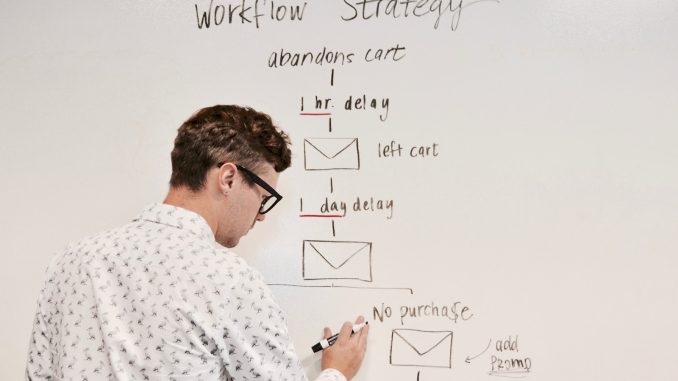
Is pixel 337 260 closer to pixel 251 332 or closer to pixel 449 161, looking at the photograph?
pixel 449 161

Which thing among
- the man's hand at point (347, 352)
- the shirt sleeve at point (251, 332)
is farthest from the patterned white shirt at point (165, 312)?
the man's hand at point (347, 352)

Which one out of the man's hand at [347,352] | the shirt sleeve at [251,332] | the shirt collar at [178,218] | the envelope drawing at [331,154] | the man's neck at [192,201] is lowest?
the man's hand at [347,352]

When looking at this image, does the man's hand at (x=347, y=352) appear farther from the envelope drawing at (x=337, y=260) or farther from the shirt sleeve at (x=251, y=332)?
Answer: the shirt sleeve at (x=251, y=332)

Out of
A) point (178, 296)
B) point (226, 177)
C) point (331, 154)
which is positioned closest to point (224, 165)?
point (226, 177)

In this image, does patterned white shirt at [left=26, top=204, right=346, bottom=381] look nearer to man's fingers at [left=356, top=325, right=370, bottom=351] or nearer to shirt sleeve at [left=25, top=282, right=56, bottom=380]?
shirt sleeve at [left=25, top=282, right=56, bottom=380]

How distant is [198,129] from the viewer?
1.06 metres

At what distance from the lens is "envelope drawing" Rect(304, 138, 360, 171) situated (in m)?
1.35

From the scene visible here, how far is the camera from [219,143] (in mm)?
1049

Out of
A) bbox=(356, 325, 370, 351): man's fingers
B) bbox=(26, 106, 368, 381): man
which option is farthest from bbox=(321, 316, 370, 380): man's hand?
bbox=(26, 106, 368, 381): man

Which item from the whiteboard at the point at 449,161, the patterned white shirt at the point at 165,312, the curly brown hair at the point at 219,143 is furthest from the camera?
the whiteboard at the point at 449,161

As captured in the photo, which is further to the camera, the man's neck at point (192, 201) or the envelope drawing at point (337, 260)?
the envelope drawing at point (337, 260)

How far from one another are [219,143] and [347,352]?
0.51 m

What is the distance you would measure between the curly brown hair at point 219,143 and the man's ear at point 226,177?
0.04 ft

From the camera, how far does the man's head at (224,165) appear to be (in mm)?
1048
